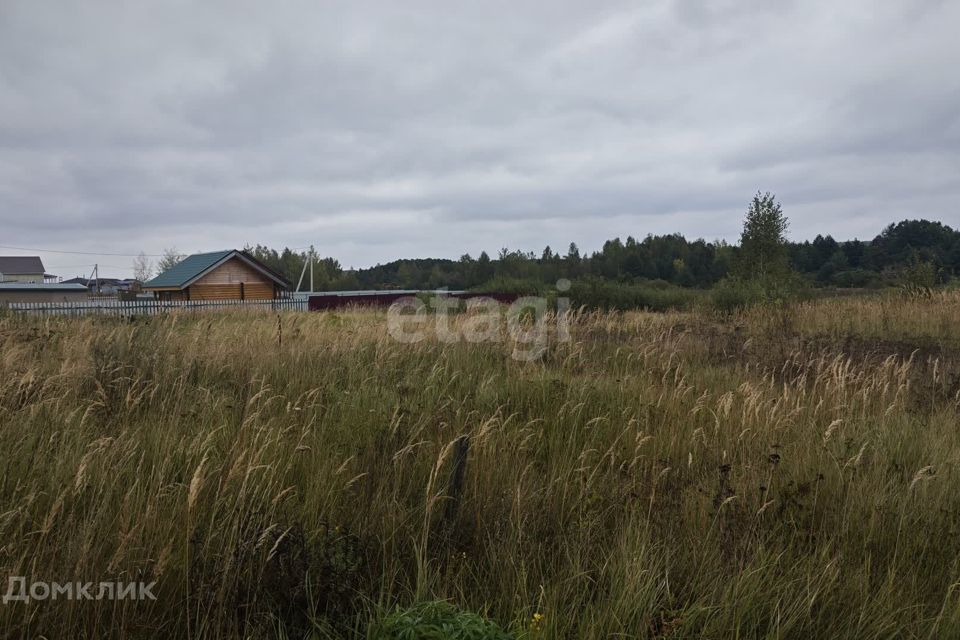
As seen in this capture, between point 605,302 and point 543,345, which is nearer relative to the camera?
point 543,345

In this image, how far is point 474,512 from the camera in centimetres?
285

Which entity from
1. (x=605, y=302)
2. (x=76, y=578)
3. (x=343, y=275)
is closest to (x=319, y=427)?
(x=76, y=578)

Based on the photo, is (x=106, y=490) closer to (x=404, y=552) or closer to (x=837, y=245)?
(x=404, y=552)

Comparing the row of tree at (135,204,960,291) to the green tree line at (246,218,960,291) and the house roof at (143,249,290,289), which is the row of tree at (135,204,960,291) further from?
the house roof at (143,249,290,289)

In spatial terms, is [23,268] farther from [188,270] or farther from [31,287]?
[188,270]

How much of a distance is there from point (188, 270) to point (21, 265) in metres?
75.2

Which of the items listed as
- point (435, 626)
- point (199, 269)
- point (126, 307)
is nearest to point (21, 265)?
point (199, 269)

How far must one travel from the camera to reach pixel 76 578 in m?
1.92

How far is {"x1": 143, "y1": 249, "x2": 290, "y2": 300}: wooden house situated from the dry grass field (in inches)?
1100

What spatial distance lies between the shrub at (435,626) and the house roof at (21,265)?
105637 millimetres

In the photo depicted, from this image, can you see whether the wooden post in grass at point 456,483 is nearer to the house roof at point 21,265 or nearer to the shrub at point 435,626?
Result: the shrub at point 435,626

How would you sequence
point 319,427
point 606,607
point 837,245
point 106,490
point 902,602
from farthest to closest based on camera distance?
point 837,245 → point 319,427 → point 106,490 → point 902,602 → point 606,607

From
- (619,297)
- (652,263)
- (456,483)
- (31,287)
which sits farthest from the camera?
(652,263)

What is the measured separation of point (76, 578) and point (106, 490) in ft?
2.57
